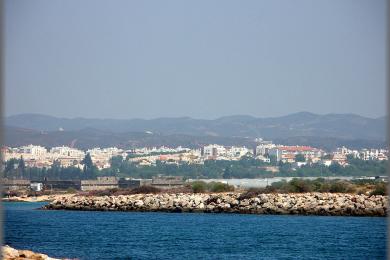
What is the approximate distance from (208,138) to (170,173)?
63.8m

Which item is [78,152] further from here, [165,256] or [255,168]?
[165,256]

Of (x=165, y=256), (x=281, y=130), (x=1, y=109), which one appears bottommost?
(x=165, y=256)

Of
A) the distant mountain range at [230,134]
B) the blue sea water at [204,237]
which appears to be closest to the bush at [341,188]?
the blue sea water at [204,237]

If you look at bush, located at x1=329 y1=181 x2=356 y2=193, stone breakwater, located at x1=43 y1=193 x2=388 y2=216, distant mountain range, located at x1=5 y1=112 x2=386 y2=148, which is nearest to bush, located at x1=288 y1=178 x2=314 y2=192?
bush, located at x1=329 y1=181 x2=356 y2=193

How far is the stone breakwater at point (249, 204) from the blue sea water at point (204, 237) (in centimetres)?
116

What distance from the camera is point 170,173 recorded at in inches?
3829

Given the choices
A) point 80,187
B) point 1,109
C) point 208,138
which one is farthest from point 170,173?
point 1,109

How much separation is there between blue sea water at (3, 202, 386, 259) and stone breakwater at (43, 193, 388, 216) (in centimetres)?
116

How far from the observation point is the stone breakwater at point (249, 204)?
3020 cm

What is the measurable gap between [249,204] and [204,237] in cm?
1206

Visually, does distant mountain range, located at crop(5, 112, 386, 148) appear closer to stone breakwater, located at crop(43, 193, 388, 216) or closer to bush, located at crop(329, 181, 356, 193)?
bush, located at crop(329, 181, 356, 193)

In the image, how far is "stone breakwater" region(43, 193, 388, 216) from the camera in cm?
3020

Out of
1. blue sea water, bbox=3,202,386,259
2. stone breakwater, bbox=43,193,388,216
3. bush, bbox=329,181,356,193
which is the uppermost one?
bush, bbox=329,181,356,193

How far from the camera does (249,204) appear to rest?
111 feet
